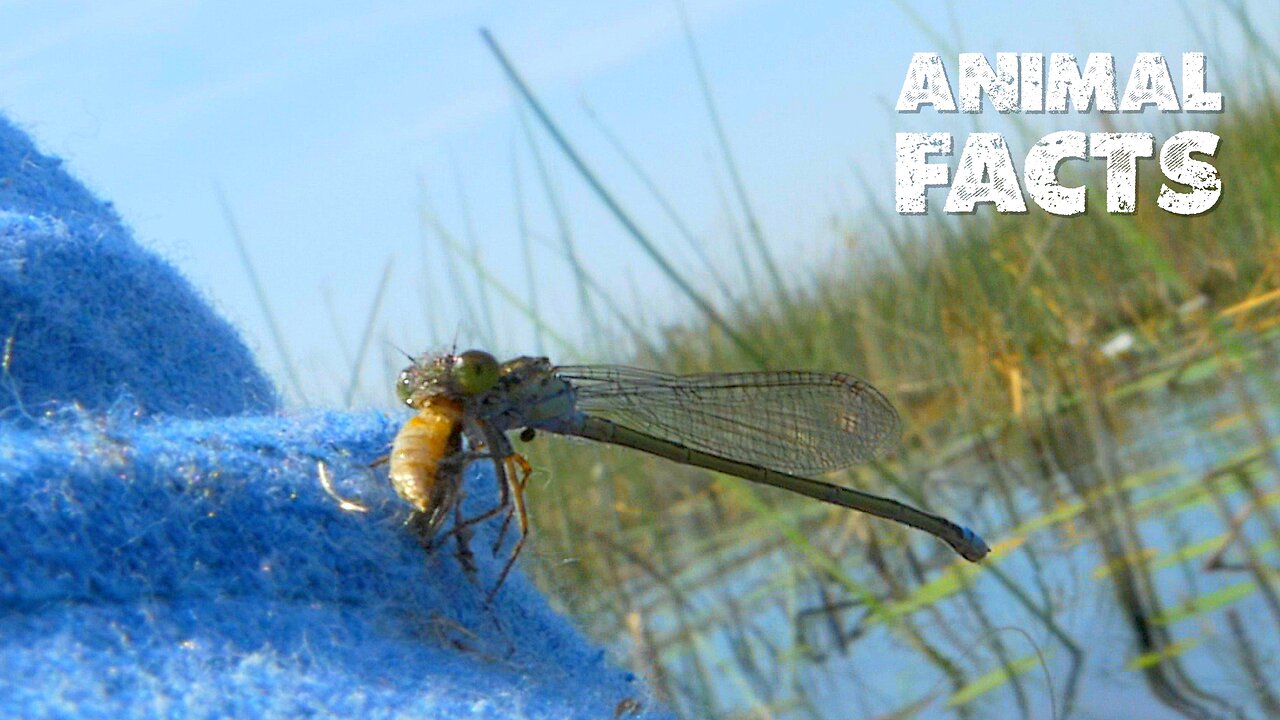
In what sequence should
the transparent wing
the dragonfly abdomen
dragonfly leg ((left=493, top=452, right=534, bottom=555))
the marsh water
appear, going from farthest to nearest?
the marsh water, the transparent wing, dragonfly leg ((left=493, top=452, right=534, bottom=555)), the dragonfly abdomen

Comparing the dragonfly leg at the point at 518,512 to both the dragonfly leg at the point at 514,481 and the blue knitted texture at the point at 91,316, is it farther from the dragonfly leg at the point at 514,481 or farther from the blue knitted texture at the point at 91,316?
the blue knitted texture at the point at 91,316

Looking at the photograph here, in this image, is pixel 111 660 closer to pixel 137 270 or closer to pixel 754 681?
pixel 137 270

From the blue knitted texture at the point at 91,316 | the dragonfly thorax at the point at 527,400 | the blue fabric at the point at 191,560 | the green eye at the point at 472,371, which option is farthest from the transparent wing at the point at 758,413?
the blue fabric at the point at 191,560

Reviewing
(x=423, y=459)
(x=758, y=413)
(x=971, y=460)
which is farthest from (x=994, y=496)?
(x=423, y=459)

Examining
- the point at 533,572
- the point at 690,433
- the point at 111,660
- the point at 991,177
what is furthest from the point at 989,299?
the point at 111,660

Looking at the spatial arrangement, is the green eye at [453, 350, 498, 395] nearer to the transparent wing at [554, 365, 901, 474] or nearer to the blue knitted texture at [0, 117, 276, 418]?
the blue knitted texture at [0, 117, 276, 418]

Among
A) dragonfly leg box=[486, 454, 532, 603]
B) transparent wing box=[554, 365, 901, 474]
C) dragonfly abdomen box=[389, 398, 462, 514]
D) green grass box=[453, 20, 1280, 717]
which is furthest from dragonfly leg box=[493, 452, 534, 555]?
green grass box=[453, 20, 1280, 717]

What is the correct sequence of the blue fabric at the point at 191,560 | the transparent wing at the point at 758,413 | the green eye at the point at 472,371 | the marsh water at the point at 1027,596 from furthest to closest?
the marsh water at the point at 1027,596
the transparent wing at the point at 758,413
the green eye at the point at 472,371
the blue fabric at the point at 191,560
